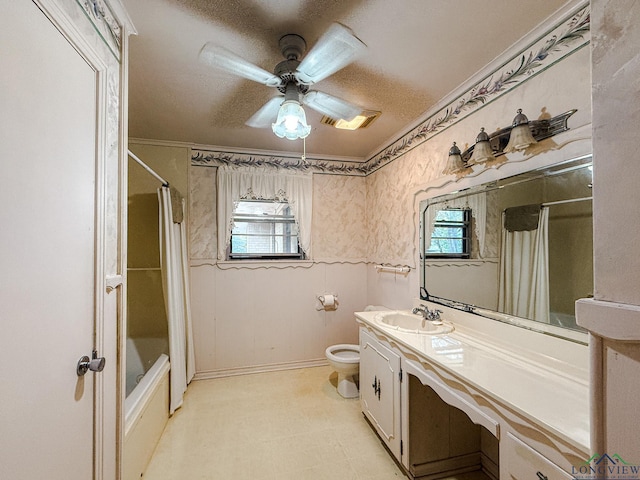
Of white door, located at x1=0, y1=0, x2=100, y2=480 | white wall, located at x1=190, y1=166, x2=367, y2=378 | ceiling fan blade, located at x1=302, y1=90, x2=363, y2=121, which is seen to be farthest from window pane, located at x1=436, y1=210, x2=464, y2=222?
white door, located at x1=0, y1=0, x2=100, y2=480

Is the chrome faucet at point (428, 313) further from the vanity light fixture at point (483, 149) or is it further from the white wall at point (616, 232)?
the white wall at point (616, 232)

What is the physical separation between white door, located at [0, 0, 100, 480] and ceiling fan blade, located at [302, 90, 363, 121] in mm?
985

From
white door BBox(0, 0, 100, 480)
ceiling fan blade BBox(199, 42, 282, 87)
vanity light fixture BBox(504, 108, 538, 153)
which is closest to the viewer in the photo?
white door BBox(0, 0, 100, 480)

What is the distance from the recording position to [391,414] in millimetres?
1790

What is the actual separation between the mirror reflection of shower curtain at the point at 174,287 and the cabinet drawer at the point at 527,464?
7.34 ft

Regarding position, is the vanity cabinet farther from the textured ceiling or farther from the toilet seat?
the textured ceiling

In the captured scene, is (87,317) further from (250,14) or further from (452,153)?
(452,153)

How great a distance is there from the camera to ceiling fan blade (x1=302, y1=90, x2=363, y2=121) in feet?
5.29

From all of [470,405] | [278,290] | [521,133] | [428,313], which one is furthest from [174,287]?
[521,133]

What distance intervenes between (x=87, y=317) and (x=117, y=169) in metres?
0.65

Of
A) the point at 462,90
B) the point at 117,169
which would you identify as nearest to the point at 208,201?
the point at 117,169

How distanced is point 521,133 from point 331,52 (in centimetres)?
100

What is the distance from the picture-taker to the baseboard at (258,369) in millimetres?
2945

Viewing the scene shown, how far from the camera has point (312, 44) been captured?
153cm
